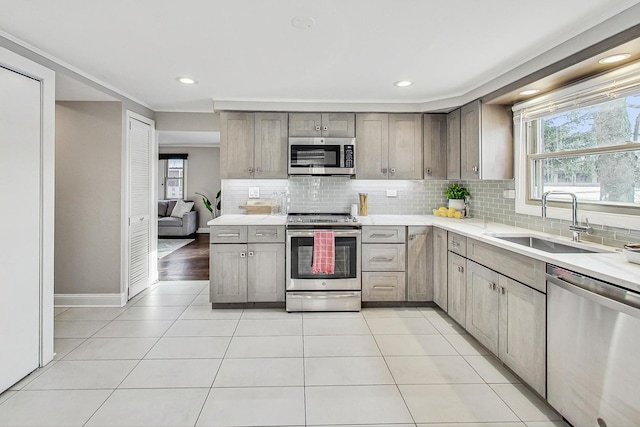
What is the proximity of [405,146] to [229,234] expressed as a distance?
220 centimetres

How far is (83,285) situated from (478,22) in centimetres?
423

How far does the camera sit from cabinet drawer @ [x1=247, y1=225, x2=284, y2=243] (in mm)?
3543

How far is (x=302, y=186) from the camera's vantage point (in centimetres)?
423

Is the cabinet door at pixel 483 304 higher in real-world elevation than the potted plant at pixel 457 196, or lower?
lower

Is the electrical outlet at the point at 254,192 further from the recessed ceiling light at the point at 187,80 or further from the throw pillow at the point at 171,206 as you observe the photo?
the throw pillow at the point at 171,206

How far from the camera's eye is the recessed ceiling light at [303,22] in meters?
2.00

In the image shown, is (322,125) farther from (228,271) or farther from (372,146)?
(228,271)

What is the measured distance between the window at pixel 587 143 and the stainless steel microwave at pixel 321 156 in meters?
1.67

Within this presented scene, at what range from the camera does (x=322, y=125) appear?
12.8 ft

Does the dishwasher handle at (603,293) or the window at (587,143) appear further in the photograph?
the window at (587,143)

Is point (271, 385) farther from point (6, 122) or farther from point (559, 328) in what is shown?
point (6, 122)

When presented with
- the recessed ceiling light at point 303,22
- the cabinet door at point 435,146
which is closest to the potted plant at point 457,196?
the cabinet door at point 435,146

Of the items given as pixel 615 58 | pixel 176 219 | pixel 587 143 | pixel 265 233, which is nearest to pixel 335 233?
pixel 265 233

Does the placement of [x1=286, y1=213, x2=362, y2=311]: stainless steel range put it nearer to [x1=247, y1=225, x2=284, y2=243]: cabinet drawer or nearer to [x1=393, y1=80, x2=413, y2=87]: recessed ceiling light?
[x1=247, y1=225, x2=284, y2=243]: cabinet drawer
